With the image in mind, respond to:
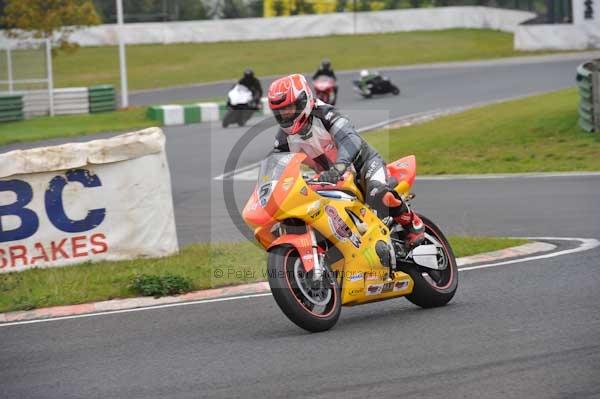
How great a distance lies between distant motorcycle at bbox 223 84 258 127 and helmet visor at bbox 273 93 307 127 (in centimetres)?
2133

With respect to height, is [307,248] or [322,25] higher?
[322,25]

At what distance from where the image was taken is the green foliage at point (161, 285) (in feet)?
30.5

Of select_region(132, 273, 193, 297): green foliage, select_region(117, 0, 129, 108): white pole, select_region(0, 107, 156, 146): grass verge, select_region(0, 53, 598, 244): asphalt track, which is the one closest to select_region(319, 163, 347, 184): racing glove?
select_region(132, 273, 193, 297): green foliage

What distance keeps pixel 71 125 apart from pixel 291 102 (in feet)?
83.6

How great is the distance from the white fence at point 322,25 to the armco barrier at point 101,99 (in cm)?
1988

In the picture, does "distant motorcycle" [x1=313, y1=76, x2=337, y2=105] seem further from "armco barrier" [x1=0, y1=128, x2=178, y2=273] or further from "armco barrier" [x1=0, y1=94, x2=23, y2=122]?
"armco barrier" [x1=0, y1=128, x2=178, y2=273]

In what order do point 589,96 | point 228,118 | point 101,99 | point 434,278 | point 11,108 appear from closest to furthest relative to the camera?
point 434,278 → point 589,96 → point 228,118 → point 11,108 → point 101,99

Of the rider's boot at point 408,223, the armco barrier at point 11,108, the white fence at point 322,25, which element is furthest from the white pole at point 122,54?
the rider's boot at point 408,223

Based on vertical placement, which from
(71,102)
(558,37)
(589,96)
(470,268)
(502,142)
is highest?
(558,37)

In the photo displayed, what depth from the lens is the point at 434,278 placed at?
8.37 meters

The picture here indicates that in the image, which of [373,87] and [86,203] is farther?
[373,87]

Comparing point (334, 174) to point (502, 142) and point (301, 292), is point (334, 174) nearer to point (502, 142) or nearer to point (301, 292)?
point (301, 292)

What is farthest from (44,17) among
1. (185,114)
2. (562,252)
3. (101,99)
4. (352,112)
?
(562,252)

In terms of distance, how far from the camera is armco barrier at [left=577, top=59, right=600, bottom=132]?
2022cm
